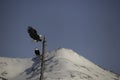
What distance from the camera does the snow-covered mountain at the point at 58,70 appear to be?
161m

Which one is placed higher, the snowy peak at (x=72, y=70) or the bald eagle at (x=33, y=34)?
the snowy peak at (x=72, y=70)

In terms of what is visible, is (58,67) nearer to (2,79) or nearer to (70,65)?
(70,65)

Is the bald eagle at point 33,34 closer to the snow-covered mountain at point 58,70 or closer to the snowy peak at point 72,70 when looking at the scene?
the snow-covered mountain at point 58,70

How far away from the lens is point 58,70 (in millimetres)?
170875

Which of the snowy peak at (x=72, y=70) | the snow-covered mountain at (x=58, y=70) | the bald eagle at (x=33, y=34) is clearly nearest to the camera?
the bald eagle at (x=33, y=34)

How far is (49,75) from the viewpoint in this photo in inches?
6284

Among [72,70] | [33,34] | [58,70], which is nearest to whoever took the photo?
[33,34]

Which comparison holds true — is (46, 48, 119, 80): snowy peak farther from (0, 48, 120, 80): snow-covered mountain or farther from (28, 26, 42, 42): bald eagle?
(28, 26, 42, 42): bald eagle

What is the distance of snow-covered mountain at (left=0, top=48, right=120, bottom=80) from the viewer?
160750mm

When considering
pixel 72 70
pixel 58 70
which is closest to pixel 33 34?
pixel 72 70

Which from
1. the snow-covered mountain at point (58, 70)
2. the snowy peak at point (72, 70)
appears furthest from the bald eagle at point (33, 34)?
the snowy peak at point (72, 70)

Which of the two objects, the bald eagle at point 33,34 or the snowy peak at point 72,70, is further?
the snowy peak at point 72,70

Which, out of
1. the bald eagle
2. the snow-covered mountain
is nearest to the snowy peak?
the snow-covered mountain

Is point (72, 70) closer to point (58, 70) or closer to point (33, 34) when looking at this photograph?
point (58, 70)
